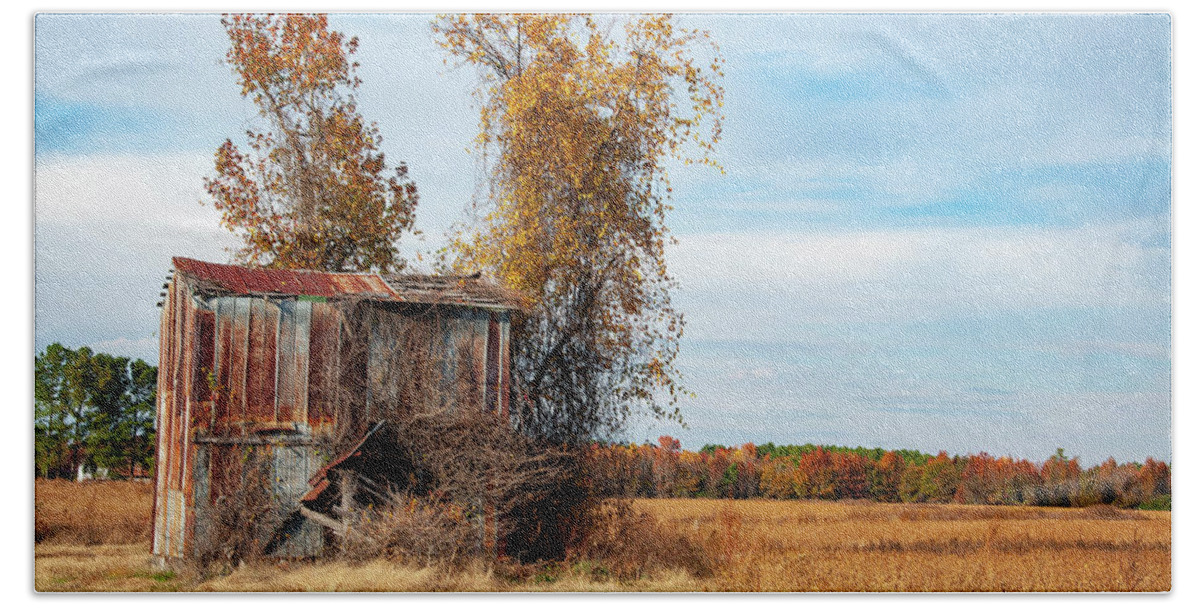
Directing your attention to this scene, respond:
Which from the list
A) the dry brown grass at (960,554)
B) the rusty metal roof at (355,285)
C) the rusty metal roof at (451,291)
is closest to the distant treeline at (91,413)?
the rusty metal roof at (355,285)

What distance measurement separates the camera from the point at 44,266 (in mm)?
11570

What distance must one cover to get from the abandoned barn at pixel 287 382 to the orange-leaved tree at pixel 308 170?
159 cm

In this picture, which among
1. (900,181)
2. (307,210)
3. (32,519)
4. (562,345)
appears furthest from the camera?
(307,210)

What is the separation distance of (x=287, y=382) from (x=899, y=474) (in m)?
11.0

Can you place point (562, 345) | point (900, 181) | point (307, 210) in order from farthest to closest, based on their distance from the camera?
point (307, 210) < point (562, 345) < point (900, 181)

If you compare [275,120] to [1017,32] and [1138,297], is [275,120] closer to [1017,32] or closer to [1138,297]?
[1017,32]

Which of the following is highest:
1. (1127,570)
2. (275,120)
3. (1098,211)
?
(275,120)

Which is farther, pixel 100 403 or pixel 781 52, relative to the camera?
pixel 100 403

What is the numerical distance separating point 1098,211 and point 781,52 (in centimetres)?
384

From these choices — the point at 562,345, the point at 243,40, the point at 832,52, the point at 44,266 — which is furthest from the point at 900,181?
the point at 44,266

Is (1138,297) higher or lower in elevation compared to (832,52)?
lower

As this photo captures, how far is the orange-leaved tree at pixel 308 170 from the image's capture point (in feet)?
44.7

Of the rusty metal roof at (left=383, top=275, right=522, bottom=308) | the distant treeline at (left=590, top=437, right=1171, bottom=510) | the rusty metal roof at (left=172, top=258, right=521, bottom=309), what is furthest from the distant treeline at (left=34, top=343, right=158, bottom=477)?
the distant treeline at (left=590, top=437, right=1171, bottom=510)

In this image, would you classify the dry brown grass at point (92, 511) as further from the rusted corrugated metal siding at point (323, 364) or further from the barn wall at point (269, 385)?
the rusted corrugated metal siding at point (323, 364)
